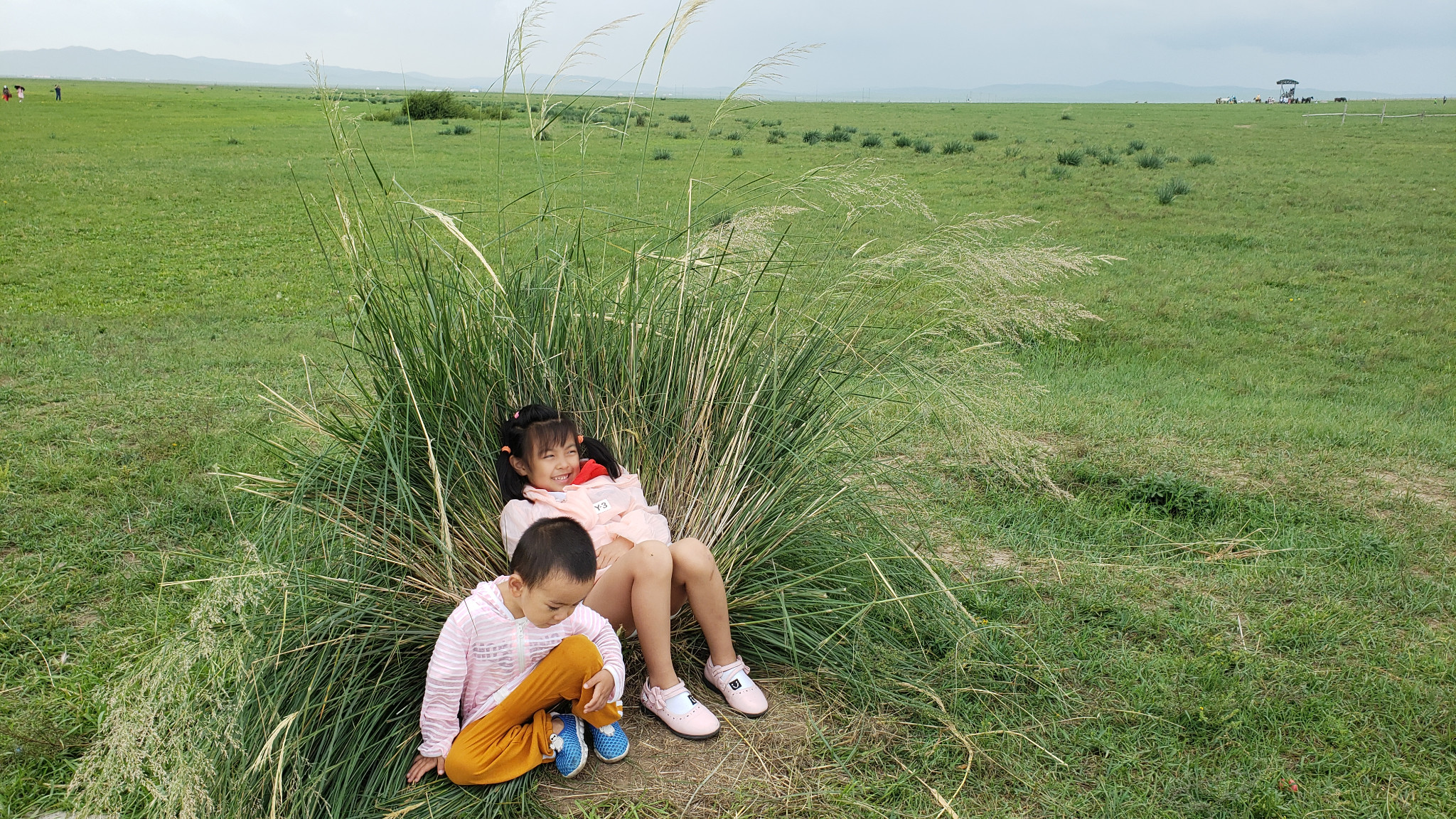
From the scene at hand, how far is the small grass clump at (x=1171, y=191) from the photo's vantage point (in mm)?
15289

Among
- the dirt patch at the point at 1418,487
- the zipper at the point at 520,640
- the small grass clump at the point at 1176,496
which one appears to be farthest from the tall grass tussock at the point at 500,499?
the dirt patch at the point at 1418,487

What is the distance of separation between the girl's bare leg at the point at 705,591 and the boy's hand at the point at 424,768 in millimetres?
788

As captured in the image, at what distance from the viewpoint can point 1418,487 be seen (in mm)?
4730

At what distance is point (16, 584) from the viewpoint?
3.47 m

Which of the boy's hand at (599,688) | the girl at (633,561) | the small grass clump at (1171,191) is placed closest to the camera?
the boy's hand at (599,688)

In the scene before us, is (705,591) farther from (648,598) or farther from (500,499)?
(500,499)

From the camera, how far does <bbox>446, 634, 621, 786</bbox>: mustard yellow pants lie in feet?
7.66

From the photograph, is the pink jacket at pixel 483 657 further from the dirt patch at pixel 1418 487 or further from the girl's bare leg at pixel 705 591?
the dirt patch at pixel 1418 487

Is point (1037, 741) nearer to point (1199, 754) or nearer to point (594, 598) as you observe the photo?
point (1199, 754)

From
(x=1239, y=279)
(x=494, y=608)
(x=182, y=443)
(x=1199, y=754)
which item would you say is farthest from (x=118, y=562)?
(x=1239, y=279)

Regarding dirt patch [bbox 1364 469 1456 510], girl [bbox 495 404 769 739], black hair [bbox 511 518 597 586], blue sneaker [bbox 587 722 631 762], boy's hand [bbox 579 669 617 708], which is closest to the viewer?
black hair [bbox 511 518 597 586]

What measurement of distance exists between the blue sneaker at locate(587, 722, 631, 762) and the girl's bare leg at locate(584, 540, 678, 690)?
0.63 ft

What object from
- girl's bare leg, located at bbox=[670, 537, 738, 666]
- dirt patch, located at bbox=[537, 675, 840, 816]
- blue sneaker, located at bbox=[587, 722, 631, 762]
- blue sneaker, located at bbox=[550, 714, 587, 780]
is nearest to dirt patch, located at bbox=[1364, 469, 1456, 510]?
dirt patch, located at bbox=[537, 675, 840, 816]

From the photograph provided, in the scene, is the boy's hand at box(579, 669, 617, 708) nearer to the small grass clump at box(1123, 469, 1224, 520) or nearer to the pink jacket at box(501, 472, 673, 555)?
the pink jacket at box(501, 472, 673, 555)
